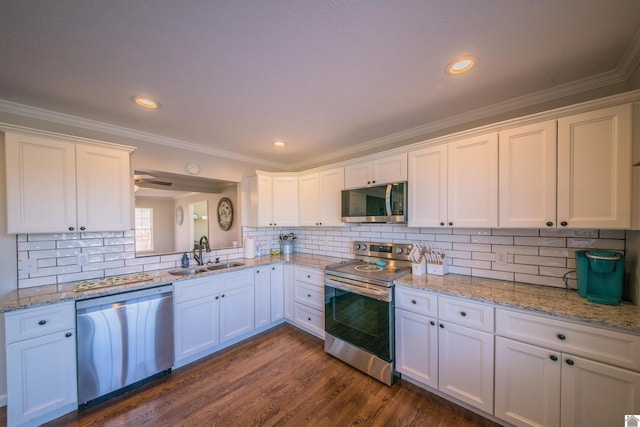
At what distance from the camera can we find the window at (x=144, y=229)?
8.75 ft

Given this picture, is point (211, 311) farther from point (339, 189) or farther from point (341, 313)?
point (339, 189)

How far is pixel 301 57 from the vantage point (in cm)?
146

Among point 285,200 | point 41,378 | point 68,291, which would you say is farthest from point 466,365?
point 68,291

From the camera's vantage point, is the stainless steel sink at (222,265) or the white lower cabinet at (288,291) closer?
the stainless steel sink at (222,265)

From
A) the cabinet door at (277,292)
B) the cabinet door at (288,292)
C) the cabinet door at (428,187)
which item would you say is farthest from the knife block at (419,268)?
the cabinet door at (277,292)

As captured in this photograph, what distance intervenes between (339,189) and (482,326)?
199cm

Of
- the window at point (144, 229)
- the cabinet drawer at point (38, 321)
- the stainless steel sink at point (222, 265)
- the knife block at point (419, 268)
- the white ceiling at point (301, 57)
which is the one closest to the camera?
the white ceiling at point (301, 57)

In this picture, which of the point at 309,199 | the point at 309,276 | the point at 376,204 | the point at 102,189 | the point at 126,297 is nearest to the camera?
the point at 126,297

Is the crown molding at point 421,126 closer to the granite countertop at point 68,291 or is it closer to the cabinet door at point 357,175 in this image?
the cabinet door at point 357,175

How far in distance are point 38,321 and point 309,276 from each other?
2.32 m

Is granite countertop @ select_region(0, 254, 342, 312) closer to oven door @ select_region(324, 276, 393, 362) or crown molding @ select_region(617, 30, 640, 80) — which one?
oven door @ select_region(324, 276, 393, 362)

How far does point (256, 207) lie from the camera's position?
3.45 m

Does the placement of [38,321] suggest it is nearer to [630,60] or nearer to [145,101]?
[145,101]

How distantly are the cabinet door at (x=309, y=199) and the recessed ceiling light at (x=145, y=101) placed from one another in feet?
6.32
